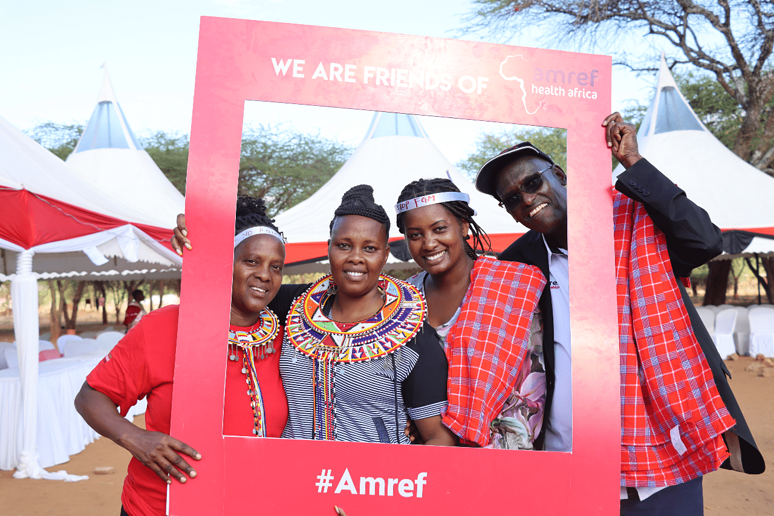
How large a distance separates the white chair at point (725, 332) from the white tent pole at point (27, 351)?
12440mm

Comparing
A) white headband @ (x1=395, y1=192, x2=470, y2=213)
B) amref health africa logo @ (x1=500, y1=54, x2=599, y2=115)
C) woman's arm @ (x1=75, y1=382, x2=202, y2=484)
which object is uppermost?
amref health africa logo @ (x1=500, y1=54, x2=599, y2=115)

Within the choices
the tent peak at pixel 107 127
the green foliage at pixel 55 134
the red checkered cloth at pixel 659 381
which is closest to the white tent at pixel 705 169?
the red checkered cloth at pixel 659 381

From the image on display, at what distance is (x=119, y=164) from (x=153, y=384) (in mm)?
10957

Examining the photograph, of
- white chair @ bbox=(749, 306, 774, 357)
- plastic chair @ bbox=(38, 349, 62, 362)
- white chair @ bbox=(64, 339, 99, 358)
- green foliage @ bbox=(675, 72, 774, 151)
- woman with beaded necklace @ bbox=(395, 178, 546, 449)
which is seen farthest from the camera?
green foliage @ bbox=(675, 72, 774, 151)

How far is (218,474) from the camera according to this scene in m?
1.53

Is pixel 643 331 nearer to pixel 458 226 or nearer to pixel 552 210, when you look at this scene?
pixel 552 210

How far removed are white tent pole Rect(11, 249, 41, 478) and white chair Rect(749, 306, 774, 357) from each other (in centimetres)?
1320

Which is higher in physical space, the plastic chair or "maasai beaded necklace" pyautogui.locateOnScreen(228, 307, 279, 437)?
"maasai beaded necklace" pyautogui.locateOnScreen(228, 307, 279, 437)

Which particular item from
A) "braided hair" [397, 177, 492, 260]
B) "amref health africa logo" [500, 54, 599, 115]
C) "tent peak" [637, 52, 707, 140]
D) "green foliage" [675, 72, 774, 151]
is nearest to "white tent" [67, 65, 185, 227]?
"braided hair" [397, 177, 492, 260]

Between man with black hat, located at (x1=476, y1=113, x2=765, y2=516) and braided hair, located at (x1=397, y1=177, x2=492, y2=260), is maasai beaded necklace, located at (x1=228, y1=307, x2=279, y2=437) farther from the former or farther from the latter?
man with black hat, located at (x1=476, y1=113, x2=765, y2=516)

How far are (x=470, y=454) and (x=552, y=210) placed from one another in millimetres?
870

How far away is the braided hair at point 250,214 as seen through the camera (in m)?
1.78

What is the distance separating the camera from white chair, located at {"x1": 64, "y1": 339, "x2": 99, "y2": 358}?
26.4 ft

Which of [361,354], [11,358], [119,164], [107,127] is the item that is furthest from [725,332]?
[107,127]
